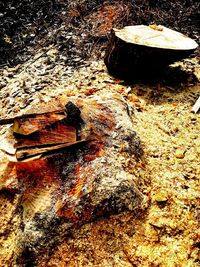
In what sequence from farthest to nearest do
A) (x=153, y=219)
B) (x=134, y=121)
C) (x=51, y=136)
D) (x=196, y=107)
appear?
(x=196, y=107)
(x=134, y=121)
(x=51, y=136)
(x=153, y=219)

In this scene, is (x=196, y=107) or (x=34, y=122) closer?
(x=34, y=122)

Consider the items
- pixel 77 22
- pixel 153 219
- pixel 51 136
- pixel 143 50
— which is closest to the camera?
pixel 153 219

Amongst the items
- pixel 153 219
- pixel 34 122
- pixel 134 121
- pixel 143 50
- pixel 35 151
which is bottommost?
pixel 153 219

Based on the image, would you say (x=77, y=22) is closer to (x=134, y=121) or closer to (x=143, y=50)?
(x=143, y=50)

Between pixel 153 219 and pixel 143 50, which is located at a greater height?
pixel 143 50

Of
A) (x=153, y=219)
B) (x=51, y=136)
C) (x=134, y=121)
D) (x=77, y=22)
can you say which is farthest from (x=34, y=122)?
(x=77, y=22)

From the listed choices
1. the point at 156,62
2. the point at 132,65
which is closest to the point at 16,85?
the point at 132,65

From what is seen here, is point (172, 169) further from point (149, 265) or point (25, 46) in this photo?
point (25, 46)

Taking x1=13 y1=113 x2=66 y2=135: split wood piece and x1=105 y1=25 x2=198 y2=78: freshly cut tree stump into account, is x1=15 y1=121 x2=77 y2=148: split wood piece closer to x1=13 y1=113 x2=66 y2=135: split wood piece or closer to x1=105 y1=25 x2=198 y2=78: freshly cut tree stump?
x1=13 y1=113 x2=66 y2=135: split wood piece
